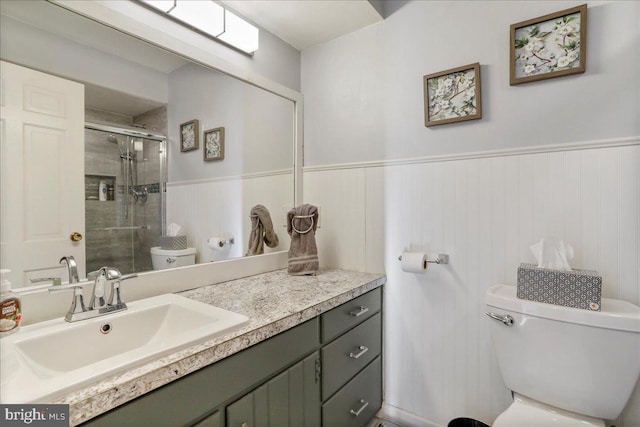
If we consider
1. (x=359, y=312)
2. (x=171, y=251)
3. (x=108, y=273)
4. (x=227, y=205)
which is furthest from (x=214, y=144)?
(x=359, y=312)

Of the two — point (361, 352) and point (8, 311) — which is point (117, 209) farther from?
point (361, 352)

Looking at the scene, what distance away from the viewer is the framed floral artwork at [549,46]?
46.0 inches

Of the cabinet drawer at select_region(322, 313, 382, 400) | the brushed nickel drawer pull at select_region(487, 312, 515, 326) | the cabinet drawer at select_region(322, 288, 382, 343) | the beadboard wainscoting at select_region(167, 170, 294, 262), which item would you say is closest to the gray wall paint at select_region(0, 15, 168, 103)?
the beadboard wainscoting at select_region(167, 170, 294, 262)

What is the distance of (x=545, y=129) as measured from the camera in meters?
1.25

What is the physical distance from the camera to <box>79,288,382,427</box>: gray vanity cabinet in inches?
28.6

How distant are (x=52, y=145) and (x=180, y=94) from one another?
529 millimetres

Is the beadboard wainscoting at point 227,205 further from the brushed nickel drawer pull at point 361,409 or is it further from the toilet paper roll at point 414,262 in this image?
the brushed nickel drawer pull at point 361,409

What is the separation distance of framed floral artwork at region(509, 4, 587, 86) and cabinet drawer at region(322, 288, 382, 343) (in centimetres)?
115

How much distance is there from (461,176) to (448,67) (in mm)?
523

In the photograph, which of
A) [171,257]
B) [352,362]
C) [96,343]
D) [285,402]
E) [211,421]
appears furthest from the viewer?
[352,362]

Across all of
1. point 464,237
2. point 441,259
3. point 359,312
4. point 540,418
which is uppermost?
point 464,237

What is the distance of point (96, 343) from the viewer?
91 centimetres

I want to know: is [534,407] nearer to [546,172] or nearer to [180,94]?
[546,172]

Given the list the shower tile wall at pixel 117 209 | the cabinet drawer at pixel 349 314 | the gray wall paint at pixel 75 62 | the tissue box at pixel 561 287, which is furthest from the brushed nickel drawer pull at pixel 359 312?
the gray wall paint at pixel 75 62
